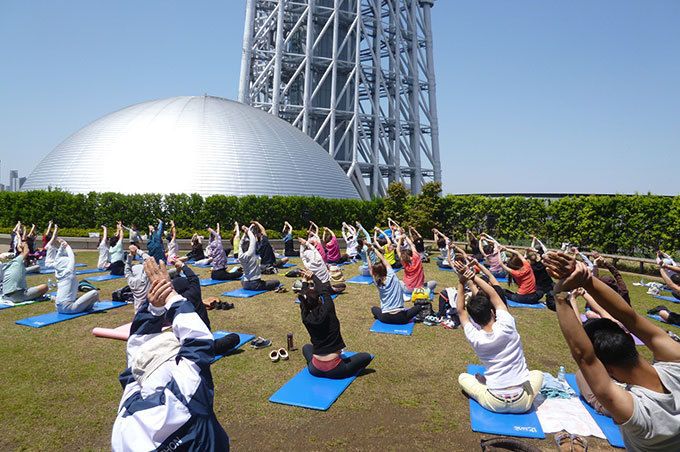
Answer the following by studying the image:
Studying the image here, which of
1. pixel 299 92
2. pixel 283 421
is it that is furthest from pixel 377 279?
pixel 299 92

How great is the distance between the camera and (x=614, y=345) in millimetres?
2539

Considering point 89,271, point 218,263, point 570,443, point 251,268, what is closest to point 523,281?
point 570,443

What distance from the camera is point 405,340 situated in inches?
342

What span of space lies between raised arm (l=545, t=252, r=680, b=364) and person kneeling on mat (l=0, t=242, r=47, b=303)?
1312cm

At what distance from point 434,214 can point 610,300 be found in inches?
1122

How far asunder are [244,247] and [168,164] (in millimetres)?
21260


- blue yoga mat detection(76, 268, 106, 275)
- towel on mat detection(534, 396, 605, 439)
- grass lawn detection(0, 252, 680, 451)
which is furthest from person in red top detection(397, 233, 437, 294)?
blue yoga mat detection(76, 268, 106, 275)

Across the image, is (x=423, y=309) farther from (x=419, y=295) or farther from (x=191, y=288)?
(x=191, y=288)

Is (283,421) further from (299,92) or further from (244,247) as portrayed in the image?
(299,92)

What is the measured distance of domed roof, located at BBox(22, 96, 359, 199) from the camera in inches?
1220

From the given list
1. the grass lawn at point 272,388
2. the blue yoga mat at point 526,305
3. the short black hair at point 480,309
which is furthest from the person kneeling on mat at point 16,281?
the blue yoga mat at point 526,305

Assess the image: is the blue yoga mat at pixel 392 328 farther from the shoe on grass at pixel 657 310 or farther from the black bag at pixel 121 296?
the black bag at pixel 121 296

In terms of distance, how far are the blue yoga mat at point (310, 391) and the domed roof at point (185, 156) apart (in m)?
26.6

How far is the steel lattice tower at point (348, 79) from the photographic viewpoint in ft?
180
